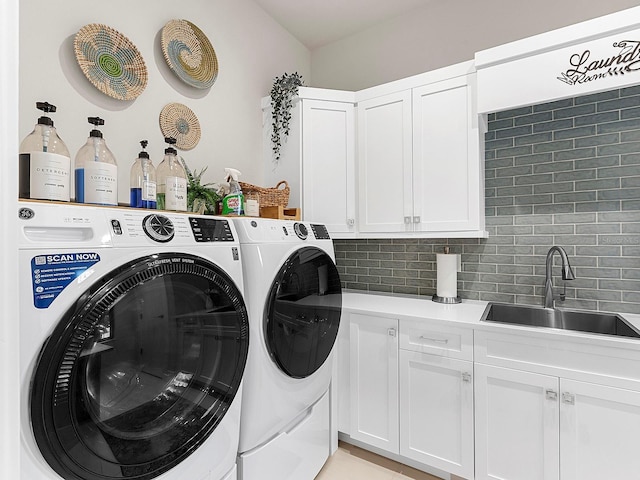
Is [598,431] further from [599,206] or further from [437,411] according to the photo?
[599,206]

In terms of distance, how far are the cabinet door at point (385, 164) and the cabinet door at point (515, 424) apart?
996 millimetres

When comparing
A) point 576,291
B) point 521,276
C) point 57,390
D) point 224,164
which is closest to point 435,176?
point 521,276

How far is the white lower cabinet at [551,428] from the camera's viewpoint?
1.46m

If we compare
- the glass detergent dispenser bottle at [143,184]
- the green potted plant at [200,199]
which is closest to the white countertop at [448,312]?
the green potted plant at [200,199]

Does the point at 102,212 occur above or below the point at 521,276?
above

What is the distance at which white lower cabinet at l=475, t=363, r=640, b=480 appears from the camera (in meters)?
1.46

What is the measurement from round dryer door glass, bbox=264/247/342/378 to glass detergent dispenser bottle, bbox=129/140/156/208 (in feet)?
1.89

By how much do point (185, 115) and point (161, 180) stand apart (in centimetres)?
66

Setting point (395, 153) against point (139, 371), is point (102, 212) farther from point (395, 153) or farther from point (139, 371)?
point (395, 153)

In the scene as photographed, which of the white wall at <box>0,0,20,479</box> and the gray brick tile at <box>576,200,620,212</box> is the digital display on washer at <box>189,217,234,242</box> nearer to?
the white wall at <box>0,0,20,479</box>

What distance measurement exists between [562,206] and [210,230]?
1997mm

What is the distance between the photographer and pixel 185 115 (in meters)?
1.98

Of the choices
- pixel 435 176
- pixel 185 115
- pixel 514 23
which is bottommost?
pixel 435 176

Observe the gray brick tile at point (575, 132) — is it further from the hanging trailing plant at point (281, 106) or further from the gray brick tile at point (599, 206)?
the hanging trailing plant at point (281, 106)
